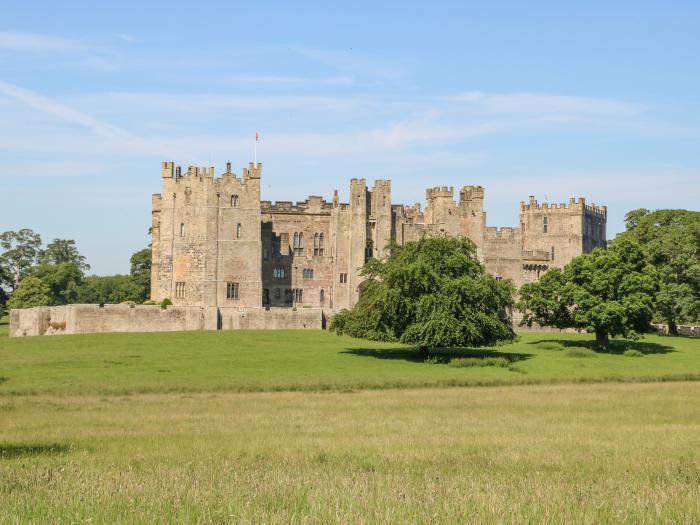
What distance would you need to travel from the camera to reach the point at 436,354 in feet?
217

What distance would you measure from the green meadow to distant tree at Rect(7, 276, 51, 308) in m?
43.0

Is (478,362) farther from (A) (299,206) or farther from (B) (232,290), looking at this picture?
(A) (299,206)

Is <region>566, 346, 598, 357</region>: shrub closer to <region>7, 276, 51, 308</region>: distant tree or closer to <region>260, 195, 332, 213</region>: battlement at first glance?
<region>260, 195, 332, 213</region>: battlement

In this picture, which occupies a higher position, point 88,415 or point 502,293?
point 502,293

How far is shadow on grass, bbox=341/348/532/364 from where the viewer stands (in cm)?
6381

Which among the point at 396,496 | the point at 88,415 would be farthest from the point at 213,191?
the point at 396,496

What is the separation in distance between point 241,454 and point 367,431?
6.49 metres

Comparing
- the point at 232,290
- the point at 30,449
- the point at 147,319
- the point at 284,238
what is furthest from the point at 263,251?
the point at 30,449

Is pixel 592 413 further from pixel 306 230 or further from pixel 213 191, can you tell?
pixel 306 230

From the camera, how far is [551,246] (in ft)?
409

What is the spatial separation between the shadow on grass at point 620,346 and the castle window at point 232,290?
2641 cm

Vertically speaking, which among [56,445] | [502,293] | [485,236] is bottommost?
[56,445]

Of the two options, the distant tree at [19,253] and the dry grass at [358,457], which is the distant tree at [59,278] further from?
the dry grass at [358,457]

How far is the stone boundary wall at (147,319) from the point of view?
8106cm
